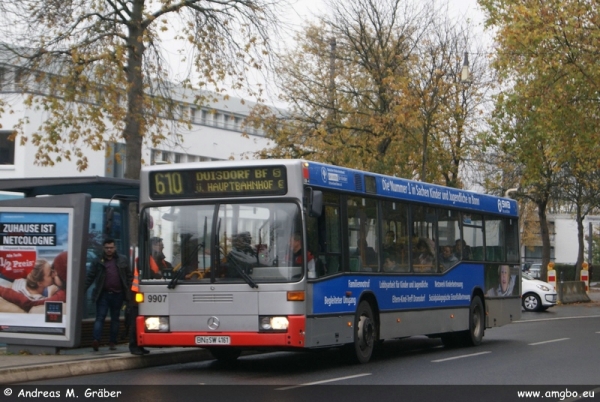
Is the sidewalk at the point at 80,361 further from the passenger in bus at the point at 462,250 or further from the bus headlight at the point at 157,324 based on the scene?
the passenger in bus at the point at 462,250

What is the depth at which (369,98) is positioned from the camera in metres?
36.8

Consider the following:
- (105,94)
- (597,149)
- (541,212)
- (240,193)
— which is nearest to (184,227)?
(240,193)

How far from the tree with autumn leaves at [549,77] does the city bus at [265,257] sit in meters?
17.3

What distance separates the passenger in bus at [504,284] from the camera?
20.1 meters

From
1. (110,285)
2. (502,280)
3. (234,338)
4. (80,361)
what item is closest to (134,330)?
(110,285)

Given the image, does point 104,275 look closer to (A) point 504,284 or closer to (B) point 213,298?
(B) point 213,298

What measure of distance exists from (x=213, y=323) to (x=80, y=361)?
1835 mm

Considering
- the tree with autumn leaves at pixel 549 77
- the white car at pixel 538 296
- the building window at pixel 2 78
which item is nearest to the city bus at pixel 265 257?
the building window at pixel 2 78

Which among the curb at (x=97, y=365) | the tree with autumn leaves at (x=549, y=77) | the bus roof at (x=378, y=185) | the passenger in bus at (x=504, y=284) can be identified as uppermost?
the tree with autumn leaves at (x=549, y=77)

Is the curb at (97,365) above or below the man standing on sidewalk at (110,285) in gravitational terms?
below

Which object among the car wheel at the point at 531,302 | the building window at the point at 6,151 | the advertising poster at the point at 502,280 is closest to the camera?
the advertising poster at the point at 502,280

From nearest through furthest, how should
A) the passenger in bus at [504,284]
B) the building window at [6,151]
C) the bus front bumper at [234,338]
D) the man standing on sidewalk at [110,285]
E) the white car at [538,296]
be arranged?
the bus front bumper at [234,338]
the man standing on sidewalk at [110,285]
the passenger in bus at [504,284]
the white car at [538,296]
the building window at [6,151]

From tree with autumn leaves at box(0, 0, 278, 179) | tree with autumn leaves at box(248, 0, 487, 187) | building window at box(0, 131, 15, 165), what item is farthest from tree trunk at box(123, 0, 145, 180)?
building window at box(0, 131, 15, 165)

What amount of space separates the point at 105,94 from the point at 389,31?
1806 centimetres
